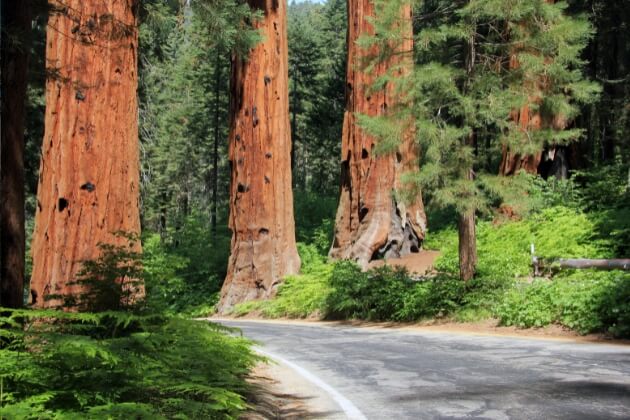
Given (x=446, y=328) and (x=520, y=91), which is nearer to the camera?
(x=446, y=328)

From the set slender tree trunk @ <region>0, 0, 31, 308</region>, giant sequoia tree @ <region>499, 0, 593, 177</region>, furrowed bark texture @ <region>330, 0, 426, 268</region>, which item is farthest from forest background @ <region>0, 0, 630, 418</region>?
furrowed bark texture @ <region>330, 0, 426, 268</region>

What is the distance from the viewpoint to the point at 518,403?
6.41 m

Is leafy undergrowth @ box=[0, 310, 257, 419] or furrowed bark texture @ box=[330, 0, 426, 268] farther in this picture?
furrowed bark texture @ box=[330, 0, 426, 268]

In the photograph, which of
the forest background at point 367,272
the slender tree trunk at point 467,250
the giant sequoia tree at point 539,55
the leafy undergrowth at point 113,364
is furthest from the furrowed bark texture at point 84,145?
the giant sequoia tree at point 539,55

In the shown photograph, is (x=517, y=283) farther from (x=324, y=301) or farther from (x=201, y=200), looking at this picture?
(x=201, y=200)

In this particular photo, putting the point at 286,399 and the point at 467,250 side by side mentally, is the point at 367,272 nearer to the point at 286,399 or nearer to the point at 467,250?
the point at 467,250

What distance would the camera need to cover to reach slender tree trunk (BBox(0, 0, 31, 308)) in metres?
6.38

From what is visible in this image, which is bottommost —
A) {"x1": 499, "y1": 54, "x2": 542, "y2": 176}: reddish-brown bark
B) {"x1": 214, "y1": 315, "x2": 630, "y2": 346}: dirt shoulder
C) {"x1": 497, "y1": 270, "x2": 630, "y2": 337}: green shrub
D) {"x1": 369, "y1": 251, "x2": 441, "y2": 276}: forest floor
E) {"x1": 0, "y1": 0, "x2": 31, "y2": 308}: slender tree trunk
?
{"x1": 214, "y1": 315, "x2": 630, "y2": 346}: dirt shoulder

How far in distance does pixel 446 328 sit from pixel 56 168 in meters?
9.31

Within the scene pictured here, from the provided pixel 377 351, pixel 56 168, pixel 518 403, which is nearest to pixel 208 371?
pixel 518 403

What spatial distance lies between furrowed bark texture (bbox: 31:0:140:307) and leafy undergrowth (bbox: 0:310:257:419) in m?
2.07

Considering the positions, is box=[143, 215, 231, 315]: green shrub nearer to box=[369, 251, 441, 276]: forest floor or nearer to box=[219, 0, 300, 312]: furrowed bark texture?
box=[219, 0, 300, 312]: furrowed bark texture

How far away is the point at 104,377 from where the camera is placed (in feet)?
15.3

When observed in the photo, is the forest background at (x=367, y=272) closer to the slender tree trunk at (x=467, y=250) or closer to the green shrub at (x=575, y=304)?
the green shrub at (x=575, y=304)
